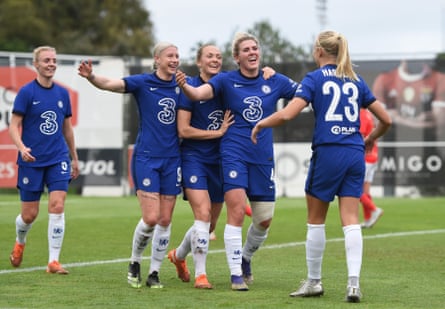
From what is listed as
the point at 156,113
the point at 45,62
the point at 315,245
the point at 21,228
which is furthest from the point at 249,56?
the point at 21,228

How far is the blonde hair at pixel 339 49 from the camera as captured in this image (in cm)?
857

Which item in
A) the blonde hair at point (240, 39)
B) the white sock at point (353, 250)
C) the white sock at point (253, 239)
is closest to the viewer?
the white sock at point (353, 250)

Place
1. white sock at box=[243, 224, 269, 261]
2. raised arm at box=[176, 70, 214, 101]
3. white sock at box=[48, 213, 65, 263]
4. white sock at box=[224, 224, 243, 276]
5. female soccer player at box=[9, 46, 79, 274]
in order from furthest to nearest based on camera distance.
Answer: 1. female soccer player at box=[9, 46, 79, 274]
2. white sock at box=[48, 213, 65, 263]
3. white sock at box=[243, 224, 269, 261]
4. white sock at box=[224, 224, 243, 276]
5. raised arm at box=[176, 70, 214, 101]

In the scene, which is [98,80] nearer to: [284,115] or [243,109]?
Result: [243,109]

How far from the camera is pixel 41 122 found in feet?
35.9

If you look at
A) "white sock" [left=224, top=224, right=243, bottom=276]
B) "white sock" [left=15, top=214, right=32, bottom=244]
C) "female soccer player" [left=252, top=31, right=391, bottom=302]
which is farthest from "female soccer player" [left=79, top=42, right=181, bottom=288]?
"white sock" [left=15, top=214, right=32, bottom=244]

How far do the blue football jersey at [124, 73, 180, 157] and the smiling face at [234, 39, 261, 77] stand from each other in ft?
2.13

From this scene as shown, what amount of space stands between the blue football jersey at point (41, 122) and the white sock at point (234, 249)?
2460 mm

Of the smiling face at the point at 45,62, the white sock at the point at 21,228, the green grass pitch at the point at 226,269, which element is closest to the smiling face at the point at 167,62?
the smiling face at the point at 45,62

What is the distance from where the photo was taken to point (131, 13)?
62.8m

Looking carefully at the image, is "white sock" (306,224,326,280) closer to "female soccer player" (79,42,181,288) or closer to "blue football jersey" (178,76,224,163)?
"blue football jersey" (178,76,224,163)

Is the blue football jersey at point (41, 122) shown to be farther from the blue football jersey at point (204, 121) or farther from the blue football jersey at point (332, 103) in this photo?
the blue football jersey at point (332, 103)

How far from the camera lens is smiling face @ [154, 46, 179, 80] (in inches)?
377

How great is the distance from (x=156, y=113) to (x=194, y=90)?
560mm
